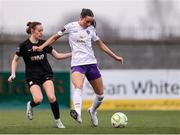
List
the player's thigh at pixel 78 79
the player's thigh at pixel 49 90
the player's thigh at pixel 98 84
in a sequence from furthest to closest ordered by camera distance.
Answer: the player's thigh at pixel 98 84, the player's thigh at pixel 78 79, the player's thigh at pixel 49 90

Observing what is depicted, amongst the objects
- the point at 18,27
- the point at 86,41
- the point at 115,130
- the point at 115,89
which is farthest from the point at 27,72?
the point at 18,27

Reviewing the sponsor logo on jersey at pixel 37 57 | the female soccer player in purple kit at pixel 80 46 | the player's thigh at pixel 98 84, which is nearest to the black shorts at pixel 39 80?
the sponsor logo on jersey at pixel 37 57

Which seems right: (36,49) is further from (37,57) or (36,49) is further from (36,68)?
(36,68)

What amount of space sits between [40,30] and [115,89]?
12483 mm

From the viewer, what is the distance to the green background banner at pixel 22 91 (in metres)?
25.5

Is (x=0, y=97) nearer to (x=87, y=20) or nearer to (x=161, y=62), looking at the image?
(x=161, y=62)

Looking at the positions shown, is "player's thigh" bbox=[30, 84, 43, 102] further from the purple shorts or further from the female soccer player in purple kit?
the purple shorts

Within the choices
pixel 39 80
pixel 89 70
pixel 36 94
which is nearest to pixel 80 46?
pixel 89 70

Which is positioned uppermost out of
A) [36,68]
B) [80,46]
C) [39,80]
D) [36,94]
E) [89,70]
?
[80,46]

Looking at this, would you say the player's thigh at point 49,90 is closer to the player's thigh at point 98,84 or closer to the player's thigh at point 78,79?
the player's thigh at point 78,79

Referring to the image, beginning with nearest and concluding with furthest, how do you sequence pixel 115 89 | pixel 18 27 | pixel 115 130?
pixel 115 130, pixel 115 89, pixel 18 27

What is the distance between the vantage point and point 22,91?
2556 centimetres

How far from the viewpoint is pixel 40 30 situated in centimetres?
1304

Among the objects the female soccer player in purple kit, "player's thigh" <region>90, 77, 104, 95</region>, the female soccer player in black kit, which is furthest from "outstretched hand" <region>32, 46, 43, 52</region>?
"player's thigh" <region>90, 77, 104, 95</region>
